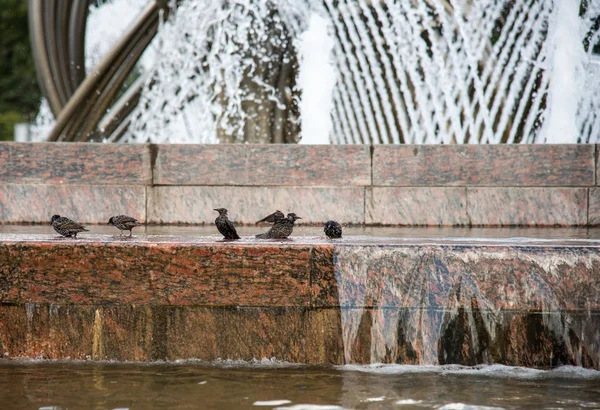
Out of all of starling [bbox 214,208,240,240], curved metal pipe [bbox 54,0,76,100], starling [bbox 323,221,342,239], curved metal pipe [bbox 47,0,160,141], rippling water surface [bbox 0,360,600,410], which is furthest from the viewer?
curved metal pipe [bbox 54,0,76,100]

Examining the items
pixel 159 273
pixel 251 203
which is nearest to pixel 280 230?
pixel 159 273

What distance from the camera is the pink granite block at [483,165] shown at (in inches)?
361

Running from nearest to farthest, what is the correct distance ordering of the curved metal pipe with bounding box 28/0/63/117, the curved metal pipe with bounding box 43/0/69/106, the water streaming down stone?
the water streaming down stone → the curved metal pipe with bounding box 28/0/63/117 → the curved metal pipe with bounding box 43/0/69/106

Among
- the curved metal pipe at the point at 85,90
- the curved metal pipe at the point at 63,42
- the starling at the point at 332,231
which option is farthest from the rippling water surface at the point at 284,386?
the curved metal pipe at the point at 63,42

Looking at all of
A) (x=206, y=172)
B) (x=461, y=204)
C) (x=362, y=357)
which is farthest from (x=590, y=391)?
(x=206, y=172)

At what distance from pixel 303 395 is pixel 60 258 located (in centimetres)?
171

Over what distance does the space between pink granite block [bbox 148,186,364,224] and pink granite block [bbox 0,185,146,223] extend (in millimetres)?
269

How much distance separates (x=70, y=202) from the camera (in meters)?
9.23

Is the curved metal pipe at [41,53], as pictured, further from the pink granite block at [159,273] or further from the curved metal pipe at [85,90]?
the pink granite block at [159,273]

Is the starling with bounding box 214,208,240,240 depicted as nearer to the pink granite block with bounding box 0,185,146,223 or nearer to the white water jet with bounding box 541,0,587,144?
the pink granite block with bounding box 0,185,146,223

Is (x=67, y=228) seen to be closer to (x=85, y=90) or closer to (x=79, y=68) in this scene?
(x=85, y=90)

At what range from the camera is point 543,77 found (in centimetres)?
1598

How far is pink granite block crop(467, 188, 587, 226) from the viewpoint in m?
9.12

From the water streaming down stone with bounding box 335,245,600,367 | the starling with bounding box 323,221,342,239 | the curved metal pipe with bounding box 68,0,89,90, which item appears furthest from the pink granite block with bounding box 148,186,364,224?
the curved metal pipe with bounding box 68,0,89,90
